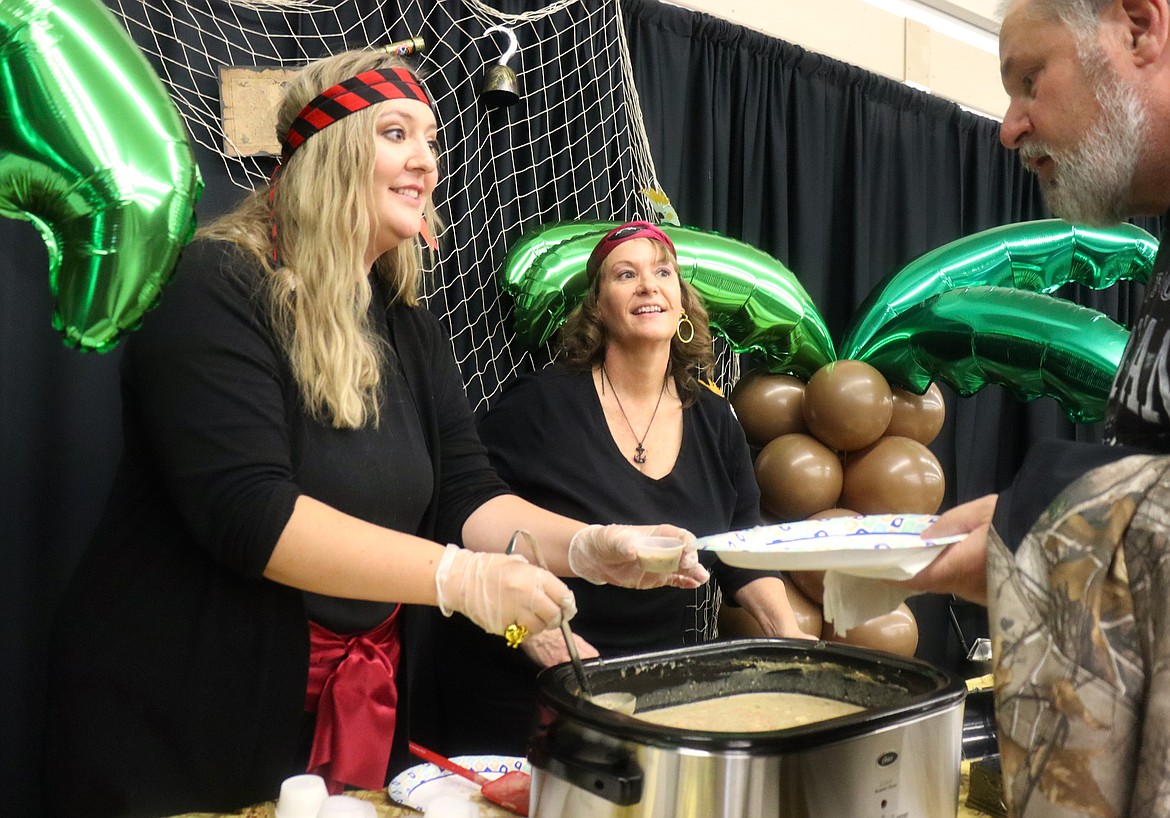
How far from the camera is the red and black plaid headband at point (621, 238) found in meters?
2.18

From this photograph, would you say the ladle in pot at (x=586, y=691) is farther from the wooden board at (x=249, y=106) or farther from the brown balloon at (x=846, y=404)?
the brown balloon at (x=846, y=404)

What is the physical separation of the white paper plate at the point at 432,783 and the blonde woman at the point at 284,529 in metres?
0.17

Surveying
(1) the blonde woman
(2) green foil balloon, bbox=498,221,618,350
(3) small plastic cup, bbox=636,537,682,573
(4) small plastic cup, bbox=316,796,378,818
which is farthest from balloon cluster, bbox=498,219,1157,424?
(4) small plastic cup, bbox=316,796,378,818

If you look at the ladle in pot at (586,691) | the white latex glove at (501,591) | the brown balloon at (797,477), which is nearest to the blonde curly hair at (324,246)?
the white latex glove at (501,591)

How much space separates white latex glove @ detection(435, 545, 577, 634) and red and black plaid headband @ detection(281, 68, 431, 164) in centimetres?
63

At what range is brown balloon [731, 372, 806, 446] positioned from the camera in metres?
2.66

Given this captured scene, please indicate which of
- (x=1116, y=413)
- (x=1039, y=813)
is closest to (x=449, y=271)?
(x=1116, y=413)

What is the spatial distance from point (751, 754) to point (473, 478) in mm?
831

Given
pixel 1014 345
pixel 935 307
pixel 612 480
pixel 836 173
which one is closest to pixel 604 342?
pixel 612 480

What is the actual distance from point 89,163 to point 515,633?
2.09ft

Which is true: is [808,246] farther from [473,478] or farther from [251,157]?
[473,478]

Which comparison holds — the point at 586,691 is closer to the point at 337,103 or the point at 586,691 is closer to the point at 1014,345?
A: the point at 337,103

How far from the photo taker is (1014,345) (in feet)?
8.34

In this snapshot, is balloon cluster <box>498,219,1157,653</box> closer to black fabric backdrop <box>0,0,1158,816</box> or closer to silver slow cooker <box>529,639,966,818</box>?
black fabric backdrop <box>0,0,1158,816</box>
